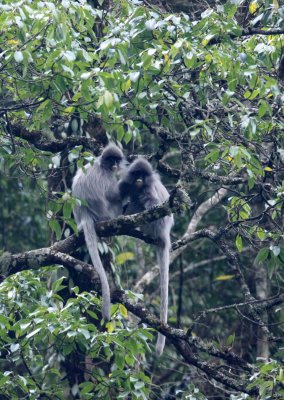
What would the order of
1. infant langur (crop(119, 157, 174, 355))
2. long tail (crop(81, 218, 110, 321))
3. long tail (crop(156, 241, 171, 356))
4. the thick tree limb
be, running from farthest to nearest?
1. the thick tree limb
2. infant langur (crop(119, 157, 174, 355))
3. long tail (crop(156, 241, 171, 356))
4. long tail (crop(81, 218, 110, 321))

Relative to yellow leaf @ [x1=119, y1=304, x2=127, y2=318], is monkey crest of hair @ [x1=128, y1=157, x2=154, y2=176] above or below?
above

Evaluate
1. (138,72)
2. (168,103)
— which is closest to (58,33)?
(138,72)

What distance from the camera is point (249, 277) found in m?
7.30

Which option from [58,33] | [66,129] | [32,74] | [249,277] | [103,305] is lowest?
[249,277]

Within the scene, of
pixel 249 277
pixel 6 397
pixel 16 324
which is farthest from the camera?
pixel 249 277

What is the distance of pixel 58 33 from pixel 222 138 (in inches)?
40.7

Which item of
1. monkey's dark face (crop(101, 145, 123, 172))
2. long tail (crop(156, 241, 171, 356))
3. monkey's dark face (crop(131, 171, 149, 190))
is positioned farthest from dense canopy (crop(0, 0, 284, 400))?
monkey's dark face (crop(131, 171, 149, 190))

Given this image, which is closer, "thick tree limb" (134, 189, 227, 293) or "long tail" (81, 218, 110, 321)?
"long tail" (81, 218, 110, 321)

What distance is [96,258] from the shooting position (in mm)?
4707

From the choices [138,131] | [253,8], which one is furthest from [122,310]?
[253,8]

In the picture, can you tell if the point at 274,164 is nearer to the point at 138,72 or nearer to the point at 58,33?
the point at 138,72

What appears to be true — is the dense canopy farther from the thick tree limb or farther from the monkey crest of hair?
the thick tree limb

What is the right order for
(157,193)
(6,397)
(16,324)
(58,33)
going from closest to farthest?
(58,33) → (16,324) → (6,397) → (157,193)

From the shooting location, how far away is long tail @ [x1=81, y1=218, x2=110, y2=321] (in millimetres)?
4324
